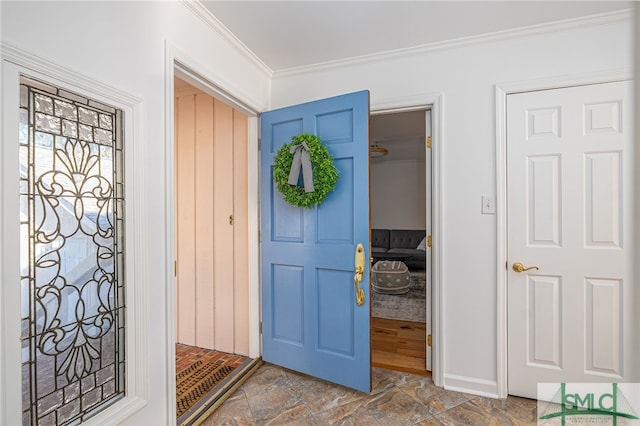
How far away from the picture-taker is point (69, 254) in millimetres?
1292

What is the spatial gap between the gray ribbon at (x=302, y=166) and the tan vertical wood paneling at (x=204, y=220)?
1010 millimetres

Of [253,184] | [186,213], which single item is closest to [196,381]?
[186,213]

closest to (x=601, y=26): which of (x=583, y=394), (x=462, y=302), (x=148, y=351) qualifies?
(x=462, y=302)

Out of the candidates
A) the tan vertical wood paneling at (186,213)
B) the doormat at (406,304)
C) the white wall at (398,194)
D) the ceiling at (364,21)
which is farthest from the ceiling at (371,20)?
the white wall at (398,194)

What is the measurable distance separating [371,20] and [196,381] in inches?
107

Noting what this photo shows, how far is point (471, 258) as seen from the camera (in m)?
2.26

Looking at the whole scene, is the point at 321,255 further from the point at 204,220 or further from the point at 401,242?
the point at 401,242

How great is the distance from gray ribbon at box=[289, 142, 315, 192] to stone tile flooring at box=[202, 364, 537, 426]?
1.39 meters

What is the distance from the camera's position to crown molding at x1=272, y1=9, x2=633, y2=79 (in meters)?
1.99

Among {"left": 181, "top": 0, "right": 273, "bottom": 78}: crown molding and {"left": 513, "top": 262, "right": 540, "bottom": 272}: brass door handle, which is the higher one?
{"left": 181, "top": 0, "right": 273, "bottom": 78}: crown molding

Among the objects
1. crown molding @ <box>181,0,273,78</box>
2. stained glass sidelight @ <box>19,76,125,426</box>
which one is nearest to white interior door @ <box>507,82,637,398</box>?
crown molding @ <box>181,0,273,78</box>

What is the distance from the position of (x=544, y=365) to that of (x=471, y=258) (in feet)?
2.63

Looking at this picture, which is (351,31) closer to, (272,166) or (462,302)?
(272,166)

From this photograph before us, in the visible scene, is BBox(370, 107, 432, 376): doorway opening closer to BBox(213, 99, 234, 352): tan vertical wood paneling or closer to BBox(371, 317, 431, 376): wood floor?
BBox(371, 317, 431, 376): wood floor
